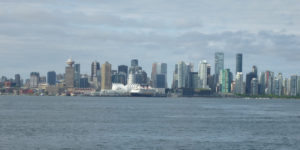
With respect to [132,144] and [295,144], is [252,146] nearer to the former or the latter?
[295,144]

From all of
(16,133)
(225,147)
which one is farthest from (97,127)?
(225,147)

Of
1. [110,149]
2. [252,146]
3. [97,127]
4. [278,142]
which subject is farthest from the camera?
[97,127]

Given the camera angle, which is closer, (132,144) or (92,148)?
(92,148)

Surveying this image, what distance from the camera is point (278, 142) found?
79.7m

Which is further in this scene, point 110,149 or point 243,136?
point 243,136

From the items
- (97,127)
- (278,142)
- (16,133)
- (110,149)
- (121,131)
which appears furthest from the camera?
(97,127)

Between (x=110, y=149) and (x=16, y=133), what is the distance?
79.6 feet

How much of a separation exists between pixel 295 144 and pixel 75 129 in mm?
38020

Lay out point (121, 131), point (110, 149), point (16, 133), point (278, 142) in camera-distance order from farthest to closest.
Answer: point (121, 131), point (16, 133), point (278, 142), point (110, 149)

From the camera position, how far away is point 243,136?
282ft

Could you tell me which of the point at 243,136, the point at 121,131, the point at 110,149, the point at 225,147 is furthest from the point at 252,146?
the point at 121,131

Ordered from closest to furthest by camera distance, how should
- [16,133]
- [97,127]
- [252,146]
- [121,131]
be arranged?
A: [252,146] < [16,133] < [121,131] < [97,127]

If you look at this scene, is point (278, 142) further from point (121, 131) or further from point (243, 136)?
point (121, 131)

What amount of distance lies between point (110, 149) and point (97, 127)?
3110cm
